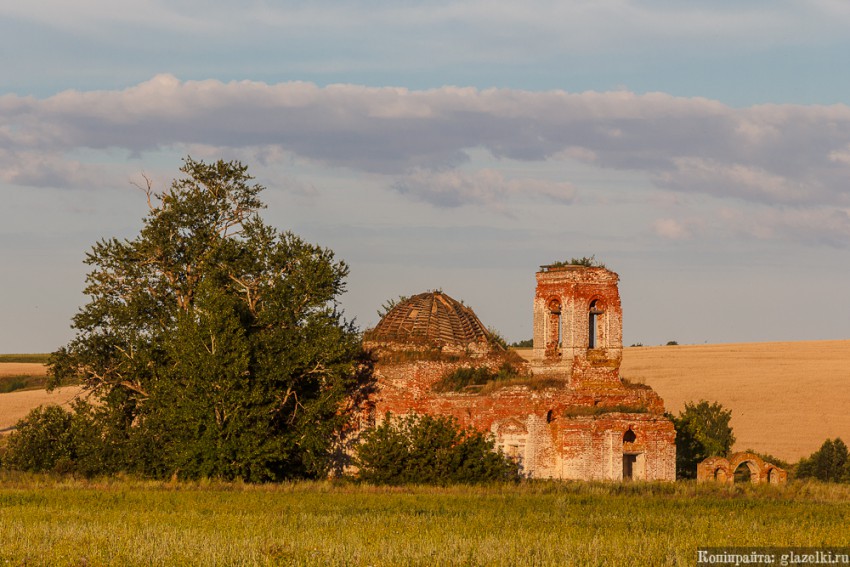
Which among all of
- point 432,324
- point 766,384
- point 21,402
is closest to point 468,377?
point 432,324

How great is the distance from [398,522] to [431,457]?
1106cm

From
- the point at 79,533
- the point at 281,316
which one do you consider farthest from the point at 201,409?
the point at 79,533

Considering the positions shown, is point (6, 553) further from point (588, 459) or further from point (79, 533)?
point (588, 459)

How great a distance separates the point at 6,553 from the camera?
1958cm

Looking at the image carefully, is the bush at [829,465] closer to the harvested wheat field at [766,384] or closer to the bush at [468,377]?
the harvested wheat field at [766,384]

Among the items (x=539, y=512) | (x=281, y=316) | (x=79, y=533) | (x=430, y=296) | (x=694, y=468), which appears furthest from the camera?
(x=694, y=468)

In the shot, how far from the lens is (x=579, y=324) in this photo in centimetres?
4025

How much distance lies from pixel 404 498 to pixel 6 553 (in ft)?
42.2

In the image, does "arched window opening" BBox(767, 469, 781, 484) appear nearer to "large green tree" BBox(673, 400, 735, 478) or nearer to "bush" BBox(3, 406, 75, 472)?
"large green tree" BBox(673, 400, 735, 478)

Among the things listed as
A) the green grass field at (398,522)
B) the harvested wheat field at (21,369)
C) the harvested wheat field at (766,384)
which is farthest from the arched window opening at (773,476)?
the harvested wheat field at (21,369)

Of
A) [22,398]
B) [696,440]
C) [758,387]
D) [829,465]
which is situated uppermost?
[758,387]

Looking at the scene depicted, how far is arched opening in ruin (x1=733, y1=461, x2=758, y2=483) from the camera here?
128 ft

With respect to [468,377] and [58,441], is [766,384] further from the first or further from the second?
[58,441]

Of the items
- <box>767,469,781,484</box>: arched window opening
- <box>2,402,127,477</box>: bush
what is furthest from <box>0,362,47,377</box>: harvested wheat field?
<box>767,469,781,484</box>: arched window opening
